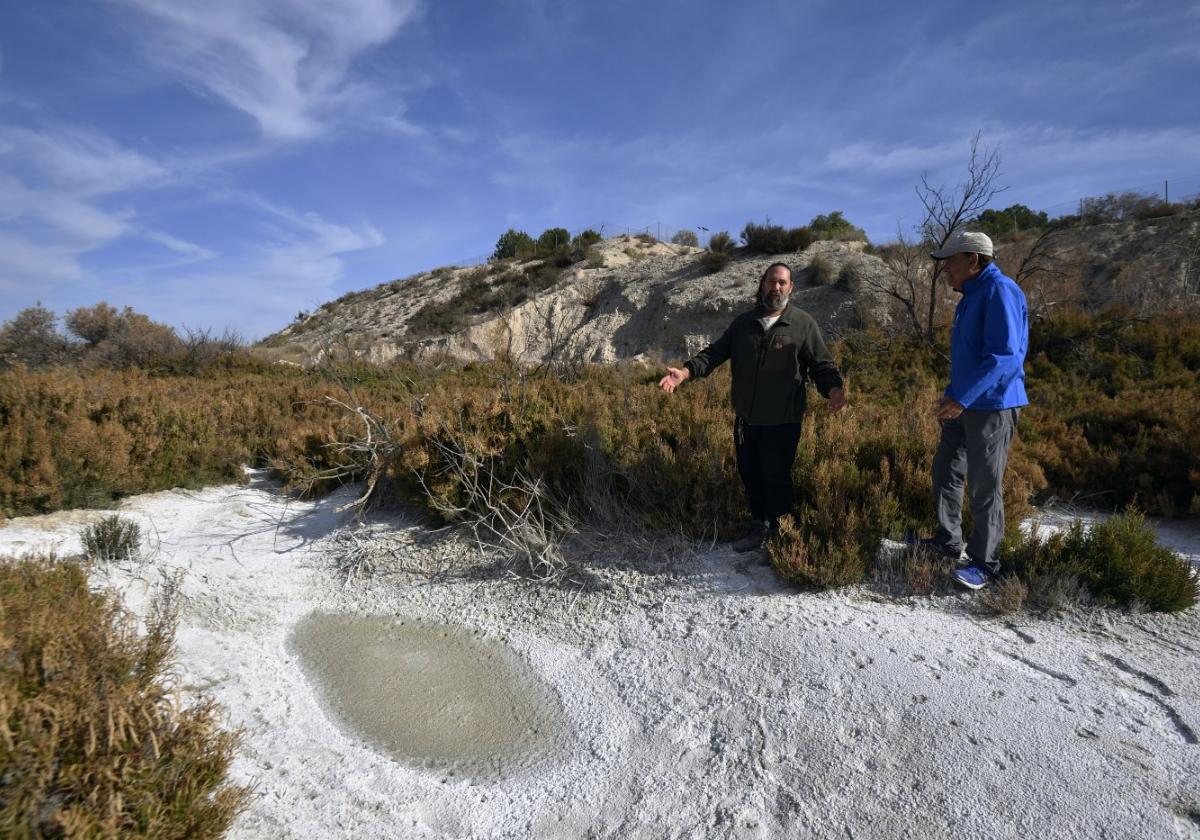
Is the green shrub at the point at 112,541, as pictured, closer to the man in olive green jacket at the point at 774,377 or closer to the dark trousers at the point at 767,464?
the man in olive green jacket at the point at 774,377

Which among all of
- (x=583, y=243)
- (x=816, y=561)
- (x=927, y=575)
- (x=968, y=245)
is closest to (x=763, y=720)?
(x=816, y=561)

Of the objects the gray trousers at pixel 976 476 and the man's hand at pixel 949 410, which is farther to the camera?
the gray trousers at pixel 976 476

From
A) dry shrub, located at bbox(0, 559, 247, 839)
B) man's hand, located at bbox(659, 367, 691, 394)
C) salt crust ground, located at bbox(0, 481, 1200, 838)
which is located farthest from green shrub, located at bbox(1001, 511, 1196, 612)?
dry shrub, located at bbox(0, 559, 247, 839)

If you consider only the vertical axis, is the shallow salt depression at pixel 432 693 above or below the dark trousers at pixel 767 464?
below

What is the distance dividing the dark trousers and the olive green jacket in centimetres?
11

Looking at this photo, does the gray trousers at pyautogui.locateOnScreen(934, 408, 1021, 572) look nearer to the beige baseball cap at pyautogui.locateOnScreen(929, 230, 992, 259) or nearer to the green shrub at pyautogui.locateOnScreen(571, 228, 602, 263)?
the beige baseball cap at pyautogui.locateOnScreen(929, 230, 992, 259)

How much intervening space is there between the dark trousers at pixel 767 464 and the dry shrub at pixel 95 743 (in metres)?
3.44

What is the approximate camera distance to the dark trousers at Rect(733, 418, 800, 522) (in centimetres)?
437

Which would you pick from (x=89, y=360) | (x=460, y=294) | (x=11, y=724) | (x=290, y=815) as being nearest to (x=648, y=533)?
(x=290, y=815)

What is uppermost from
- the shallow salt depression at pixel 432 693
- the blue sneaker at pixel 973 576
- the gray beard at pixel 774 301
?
the gray beard at pixel 774 301

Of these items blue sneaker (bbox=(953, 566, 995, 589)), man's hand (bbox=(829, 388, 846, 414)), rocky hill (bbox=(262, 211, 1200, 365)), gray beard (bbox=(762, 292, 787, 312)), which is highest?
rocky hill (bbox=(262, 211, 1200, 365))

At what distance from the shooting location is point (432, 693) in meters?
3.80

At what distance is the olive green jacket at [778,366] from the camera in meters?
4.23

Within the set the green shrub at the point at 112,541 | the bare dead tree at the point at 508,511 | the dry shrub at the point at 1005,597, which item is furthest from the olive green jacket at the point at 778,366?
the green shrub at the point at 112,541
